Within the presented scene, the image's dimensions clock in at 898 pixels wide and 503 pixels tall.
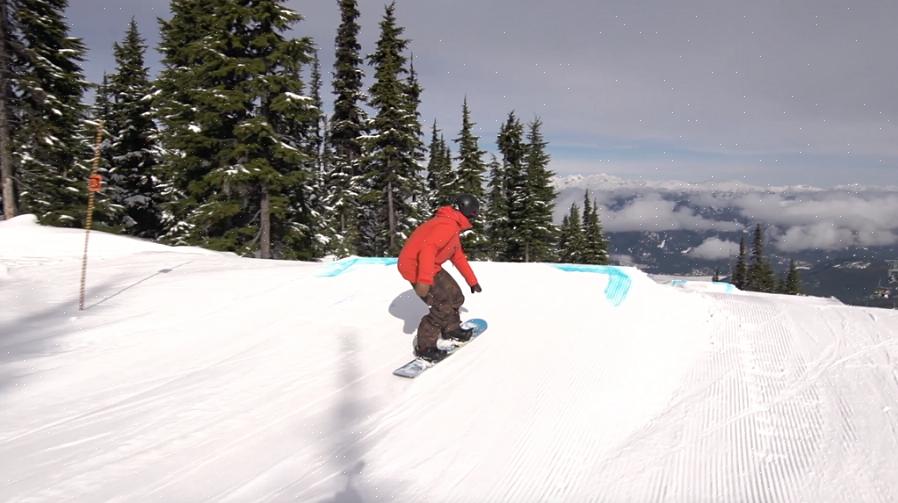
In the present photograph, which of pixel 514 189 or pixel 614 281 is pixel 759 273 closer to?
pixel 514 189

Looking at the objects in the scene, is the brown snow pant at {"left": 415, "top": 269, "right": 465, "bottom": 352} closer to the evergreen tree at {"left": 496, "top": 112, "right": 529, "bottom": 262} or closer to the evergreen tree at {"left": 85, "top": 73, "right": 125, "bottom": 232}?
the evergreen tree at {"left": 85, "top": 73, "right": 125, "bottom": 232}

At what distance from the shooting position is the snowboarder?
15.8ft

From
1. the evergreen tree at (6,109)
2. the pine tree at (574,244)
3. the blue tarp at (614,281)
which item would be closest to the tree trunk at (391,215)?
A: the evergreen tree at (6,109)

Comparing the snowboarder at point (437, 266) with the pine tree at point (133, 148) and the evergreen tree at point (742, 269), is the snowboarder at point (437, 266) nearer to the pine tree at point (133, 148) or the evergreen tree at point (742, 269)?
the pine tree at point (133, 148)

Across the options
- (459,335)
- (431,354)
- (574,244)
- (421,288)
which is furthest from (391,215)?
(574,244)

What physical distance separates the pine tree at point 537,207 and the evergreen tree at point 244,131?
2103cm

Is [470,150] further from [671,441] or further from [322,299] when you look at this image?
[671,441]

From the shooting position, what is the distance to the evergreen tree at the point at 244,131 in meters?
16.8

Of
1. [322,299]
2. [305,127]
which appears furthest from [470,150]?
[322,299]

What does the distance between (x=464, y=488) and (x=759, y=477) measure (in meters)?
2.15

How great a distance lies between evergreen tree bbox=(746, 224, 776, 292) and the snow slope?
6462cm

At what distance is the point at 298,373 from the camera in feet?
16.4

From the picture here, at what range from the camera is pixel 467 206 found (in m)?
5.20

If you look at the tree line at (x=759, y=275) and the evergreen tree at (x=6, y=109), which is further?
the tree line at (x=759, y=275)
